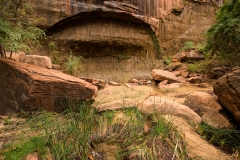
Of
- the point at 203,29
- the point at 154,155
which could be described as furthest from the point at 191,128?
the point at 203,29

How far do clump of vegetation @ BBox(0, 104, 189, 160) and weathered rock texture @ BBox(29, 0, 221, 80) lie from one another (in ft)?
17.4

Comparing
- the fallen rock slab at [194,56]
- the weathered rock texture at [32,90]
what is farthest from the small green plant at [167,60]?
the weathered rock texture at [32,90]

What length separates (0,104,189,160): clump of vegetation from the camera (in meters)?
1.47

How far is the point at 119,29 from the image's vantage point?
7684 millimetres

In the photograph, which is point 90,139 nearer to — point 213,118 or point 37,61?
point 213,118

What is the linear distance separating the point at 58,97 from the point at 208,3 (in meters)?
11.1

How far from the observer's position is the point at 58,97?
7.88 feet

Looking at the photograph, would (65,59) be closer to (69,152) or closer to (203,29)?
(69,152)

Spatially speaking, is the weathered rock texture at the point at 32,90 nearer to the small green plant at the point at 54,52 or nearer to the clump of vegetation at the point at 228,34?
the small green plant at the point at 54,52

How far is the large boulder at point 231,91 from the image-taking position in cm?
209

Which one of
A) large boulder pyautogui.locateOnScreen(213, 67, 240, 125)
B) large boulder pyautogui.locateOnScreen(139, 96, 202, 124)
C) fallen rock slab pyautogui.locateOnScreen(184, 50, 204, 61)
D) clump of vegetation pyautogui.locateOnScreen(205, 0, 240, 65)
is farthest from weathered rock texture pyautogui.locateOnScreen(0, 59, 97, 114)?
fallen rock slab pyautogui.locateOnScreen(184, 50, 204, 61)

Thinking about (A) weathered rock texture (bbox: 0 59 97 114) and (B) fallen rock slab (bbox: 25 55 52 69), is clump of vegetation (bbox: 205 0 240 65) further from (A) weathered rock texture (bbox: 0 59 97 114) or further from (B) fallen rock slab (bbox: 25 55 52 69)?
(B) fallen rock slab (bbox: 25 55 52 69)

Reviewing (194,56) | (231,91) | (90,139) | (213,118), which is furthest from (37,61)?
(194,56)

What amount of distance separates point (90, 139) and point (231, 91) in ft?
6.24
